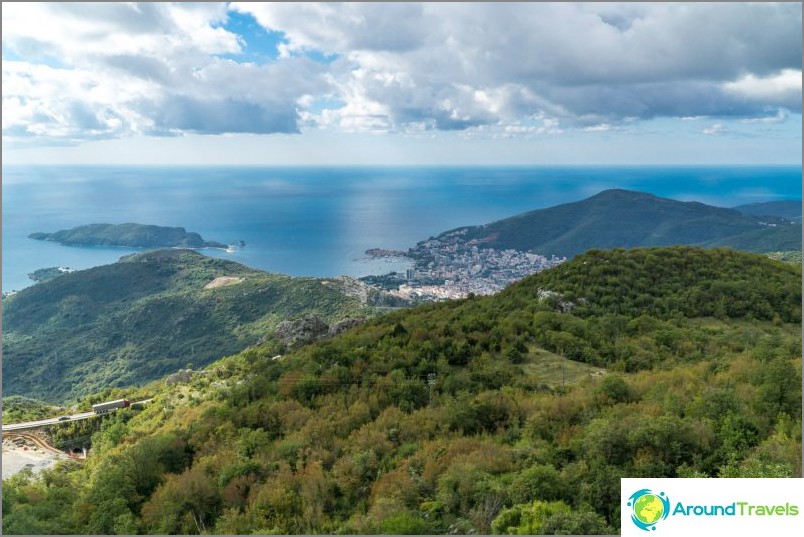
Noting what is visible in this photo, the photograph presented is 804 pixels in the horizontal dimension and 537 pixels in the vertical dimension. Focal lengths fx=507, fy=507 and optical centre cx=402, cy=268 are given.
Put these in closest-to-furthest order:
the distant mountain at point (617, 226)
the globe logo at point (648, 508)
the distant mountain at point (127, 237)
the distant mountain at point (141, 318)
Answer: the globe logo at point (648, 508) → the distant mountain at point (141, 318) → the distant mountain at point (617, 226) → the distant mountain at point (127, 237)

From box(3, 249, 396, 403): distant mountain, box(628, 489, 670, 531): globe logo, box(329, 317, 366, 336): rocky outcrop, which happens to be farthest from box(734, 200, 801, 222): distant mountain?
box(628, 489, 670, 531): globe logo

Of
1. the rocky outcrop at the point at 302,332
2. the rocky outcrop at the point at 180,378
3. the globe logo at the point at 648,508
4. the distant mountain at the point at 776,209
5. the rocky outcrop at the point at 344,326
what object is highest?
the globe logo at the point at 648,508

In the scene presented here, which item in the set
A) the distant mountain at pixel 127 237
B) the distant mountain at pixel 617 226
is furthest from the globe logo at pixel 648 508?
the distant mountain at pixel 127 237

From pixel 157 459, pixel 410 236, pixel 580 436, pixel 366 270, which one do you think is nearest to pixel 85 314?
pixel 366 270

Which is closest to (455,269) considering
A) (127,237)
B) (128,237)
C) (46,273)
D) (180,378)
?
(180,378)

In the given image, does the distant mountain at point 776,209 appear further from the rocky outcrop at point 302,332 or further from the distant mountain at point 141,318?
the rocky outcrop at point 302,332

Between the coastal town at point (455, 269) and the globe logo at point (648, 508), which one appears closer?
the globe logo at point (648, 508)

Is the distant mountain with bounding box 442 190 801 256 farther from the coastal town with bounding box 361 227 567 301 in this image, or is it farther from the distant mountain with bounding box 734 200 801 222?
the distant mountain with bounding box 734 200 801 222

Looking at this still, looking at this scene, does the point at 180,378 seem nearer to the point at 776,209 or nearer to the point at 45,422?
the point at 45,422
